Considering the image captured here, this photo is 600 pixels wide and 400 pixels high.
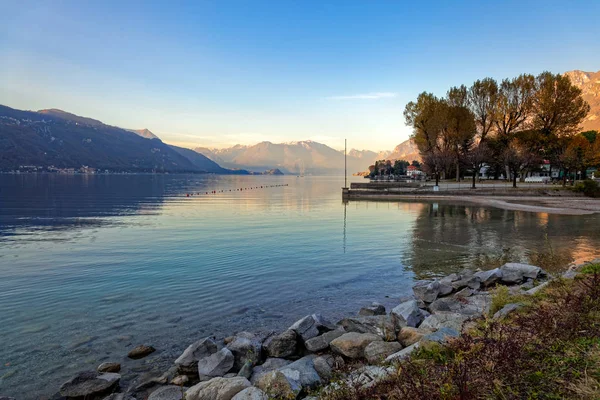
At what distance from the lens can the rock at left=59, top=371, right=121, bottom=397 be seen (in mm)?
7031

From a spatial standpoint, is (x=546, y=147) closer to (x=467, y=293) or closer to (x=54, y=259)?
(x=467, y=293)

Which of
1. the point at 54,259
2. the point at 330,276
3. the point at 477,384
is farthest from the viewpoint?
the point at 54,259

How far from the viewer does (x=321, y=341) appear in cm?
838

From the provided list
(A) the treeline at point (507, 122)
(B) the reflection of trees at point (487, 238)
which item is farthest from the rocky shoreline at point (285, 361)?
(A) the treeline at point (507, 122)

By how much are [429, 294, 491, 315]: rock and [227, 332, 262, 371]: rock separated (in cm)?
519

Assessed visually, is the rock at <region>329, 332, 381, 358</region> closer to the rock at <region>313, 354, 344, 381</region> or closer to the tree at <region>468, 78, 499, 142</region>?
the rock at <region>313, 354, 344, 381</region>

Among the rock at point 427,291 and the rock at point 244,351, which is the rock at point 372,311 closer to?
the rock at point 427,291

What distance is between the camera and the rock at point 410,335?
762cm

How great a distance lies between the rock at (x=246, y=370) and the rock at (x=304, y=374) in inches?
37.9

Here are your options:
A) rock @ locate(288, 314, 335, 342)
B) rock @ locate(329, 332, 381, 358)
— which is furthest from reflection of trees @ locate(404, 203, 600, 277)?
rock @ locate(329, 332, 381, 358)

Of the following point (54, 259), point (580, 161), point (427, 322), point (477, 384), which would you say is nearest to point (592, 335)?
point (477, 384)

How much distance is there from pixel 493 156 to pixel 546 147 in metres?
9.67

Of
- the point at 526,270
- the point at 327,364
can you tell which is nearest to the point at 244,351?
the point at 327,364

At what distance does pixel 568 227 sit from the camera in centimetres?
2988
